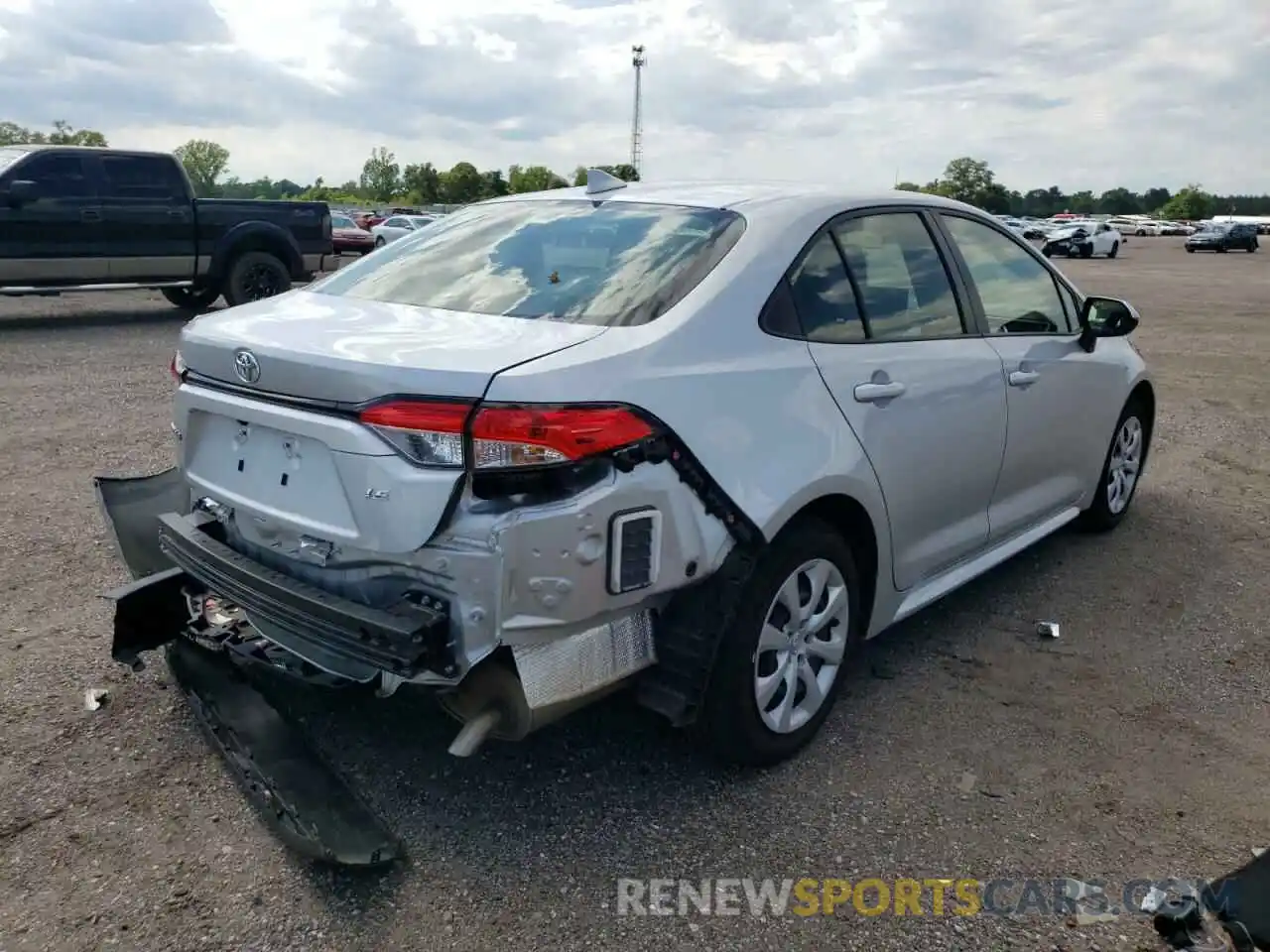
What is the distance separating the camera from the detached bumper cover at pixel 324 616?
2.49m

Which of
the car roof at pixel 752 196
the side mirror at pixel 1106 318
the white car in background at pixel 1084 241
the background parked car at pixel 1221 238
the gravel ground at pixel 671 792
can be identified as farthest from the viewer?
the background parked car at pixel 1221 238

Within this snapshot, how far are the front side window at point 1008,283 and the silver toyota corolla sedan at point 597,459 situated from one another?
0.20 ft

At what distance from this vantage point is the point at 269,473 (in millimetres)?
2867

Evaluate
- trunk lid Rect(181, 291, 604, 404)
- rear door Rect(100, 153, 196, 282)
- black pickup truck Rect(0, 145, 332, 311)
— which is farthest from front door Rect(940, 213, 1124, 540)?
rear door Rect(100, 153, 196, 282)

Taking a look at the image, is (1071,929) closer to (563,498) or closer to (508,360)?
(563,498)

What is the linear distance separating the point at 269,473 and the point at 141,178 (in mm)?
11628

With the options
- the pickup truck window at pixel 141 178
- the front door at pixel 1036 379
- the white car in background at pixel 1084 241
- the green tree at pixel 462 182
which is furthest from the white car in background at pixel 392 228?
the green tree at pixel 462 182

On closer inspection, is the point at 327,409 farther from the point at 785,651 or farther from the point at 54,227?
the point at 54,227

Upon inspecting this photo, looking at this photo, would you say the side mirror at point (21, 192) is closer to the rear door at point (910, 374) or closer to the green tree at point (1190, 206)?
the rear door at point (910, 374)

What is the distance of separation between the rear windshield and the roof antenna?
0.18 metres

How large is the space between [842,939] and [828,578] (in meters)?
1.10

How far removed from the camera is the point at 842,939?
8.38ft

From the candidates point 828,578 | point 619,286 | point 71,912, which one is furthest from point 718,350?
point 71,912

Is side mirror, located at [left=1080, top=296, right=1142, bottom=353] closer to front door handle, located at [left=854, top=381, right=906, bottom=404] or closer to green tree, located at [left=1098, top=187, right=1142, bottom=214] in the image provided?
front door handle, located at [left=854, top=381, right=906, bottom=404]
